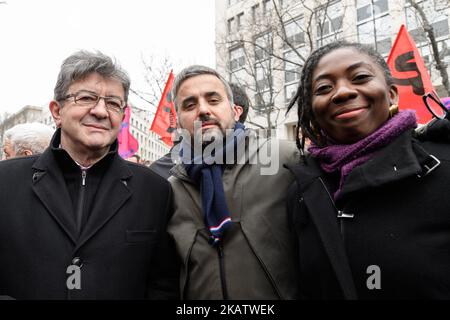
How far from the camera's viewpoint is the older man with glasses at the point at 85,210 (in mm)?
1679

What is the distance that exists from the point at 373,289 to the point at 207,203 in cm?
85

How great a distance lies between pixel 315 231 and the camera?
5.19ft

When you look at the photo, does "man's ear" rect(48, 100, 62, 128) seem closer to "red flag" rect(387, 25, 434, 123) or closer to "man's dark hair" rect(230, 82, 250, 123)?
"man's dark hair" rect(230, 82, 250, 123)

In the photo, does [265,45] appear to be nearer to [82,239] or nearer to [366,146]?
[366,146]

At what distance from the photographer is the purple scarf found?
149 cm

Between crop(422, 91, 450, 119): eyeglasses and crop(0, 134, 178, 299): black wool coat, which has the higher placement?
crop(422, 91, 450, 119): eyeglasses

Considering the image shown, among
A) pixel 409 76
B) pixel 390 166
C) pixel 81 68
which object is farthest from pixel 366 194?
pixel 409 76

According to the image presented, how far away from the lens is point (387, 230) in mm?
1378

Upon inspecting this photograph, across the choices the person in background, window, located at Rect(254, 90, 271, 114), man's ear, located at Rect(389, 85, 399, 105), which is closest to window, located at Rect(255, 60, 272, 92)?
window, located at Rect(254, 90, 271, 114)

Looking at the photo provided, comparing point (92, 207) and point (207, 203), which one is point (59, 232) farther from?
point (207, 203)

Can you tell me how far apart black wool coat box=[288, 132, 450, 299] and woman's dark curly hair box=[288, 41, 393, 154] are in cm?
40

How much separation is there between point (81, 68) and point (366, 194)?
5.31 feet

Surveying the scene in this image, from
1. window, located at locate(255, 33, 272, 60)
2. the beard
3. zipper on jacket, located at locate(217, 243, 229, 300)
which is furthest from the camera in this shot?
window, located at locate(255, 33, 272, 60)
